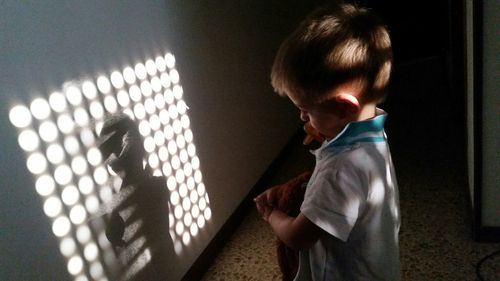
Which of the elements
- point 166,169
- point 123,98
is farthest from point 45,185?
point 166,169

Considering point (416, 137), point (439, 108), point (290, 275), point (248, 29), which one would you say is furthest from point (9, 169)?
point (439, 108)

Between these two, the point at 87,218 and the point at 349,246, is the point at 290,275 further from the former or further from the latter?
the point at 87,218

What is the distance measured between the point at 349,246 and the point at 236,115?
0.79m

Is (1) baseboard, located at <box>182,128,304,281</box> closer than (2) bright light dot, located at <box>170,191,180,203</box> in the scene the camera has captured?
No

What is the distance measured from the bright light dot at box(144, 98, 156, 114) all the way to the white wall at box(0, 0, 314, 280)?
97mm

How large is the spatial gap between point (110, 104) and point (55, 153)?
17 cm

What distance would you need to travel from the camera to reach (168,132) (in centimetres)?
111

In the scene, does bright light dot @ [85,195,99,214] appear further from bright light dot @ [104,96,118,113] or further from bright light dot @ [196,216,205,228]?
bright light dot @ [196,216,205,228]

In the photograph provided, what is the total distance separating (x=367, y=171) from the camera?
705mm

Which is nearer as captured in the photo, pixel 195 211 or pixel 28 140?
pixel 28 140

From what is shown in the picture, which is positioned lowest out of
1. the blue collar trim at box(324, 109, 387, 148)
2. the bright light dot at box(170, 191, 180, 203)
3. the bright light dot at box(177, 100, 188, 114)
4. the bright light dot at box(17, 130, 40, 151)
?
the bright light dot at box(170, 191, 180, 203)

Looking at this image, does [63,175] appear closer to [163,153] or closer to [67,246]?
[67,246]

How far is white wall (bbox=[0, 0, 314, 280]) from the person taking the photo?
28.6 inches

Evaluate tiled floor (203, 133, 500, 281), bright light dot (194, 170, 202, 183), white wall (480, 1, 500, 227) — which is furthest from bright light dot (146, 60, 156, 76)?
white wall (480, 1, 500, 227)
